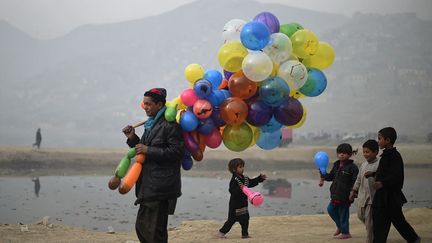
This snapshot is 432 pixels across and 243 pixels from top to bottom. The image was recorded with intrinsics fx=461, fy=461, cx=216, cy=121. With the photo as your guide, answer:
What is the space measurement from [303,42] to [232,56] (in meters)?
1.04

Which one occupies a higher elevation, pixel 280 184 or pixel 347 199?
pixel 347 199

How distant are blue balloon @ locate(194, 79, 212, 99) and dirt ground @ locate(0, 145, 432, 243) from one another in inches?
125

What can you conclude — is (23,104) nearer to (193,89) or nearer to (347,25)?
(347,25)

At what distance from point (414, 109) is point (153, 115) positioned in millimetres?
87356

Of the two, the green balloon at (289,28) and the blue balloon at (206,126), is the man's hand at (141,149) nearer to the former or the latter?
the blue balloon at (206,126)

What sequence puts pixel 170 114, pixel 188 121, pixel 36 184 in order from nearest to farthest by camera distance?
pixel 170 114 → pixel 188 121 → pixel 36 184

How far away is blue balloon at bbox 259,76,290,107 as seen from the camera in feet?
19.8

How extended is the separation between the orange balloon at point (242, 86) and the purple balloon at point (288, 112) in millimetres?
428

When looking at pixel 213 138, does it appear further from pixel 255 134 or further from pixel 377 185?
pixel 377 185

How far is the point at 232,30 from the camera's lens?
22.5ft

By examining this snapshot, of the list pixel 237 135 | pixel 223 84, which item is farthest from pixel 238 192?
pixel 223 84

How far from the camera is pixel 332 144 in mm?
46625

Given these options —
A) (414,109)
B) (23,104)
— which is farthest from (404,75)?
(23,104)

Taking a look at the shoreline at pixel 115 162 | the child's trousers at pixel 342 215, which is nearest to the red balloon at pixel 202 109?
the child's trousers at pixel 342 215
